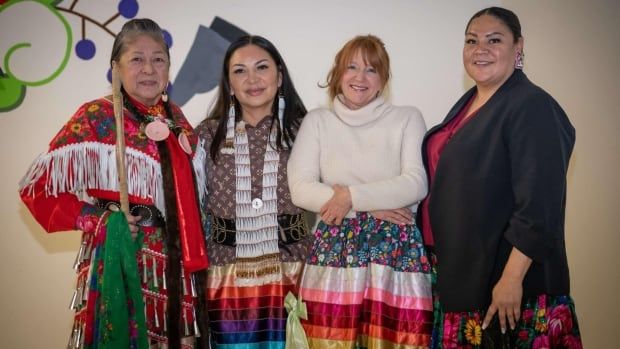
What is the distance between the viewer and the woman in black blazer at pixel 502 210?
1.53 m

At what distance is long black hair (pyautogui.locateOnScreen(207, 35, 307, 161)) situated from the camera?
217 centimetres

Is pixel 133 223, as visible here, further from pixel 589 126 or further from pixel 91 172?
pixel 589 126

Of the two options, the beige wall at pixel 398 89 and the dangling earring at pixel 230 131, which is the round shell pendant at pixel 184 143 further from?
the beige wall at pixel 398 89

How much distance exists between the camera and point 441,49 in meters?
2.86

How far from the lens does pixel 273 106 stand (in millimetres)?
2256

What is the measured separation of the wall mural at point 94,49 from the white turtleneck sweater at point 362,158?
1.13 metres

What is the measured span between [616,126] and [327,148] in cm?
160

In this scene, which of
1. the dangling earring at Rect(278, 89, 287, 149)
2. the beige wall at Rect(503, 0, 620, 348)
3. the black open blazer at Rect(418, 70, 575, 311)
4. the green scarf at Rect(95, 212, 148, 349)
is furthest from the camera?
the beige wall at Rect(503, 0, 620, 348)

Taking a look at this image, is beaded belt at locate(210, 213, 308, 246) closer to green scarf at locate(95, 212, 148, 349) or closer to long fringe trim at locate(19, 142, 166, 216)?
long fringe trim at locate(19, 142, 166, 216)

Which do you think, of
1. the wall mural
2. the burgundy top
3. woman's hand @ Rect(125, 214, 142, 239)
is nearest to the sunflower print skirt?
the burgundy top

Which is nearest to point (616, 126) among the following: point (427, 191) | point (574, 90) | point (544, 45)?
point (574, 90)

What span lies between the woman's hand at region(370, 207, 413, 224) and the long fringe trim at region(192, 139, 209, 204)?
0.73 metres

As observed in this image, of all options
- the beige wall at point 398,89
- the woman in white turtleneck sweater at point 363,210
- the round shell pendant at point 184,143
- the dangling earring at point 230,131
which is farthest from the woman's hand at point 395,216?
the beige wall at point 398,89

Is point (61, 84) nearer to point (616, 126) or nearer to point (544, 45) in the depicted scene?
point (544, 45)
